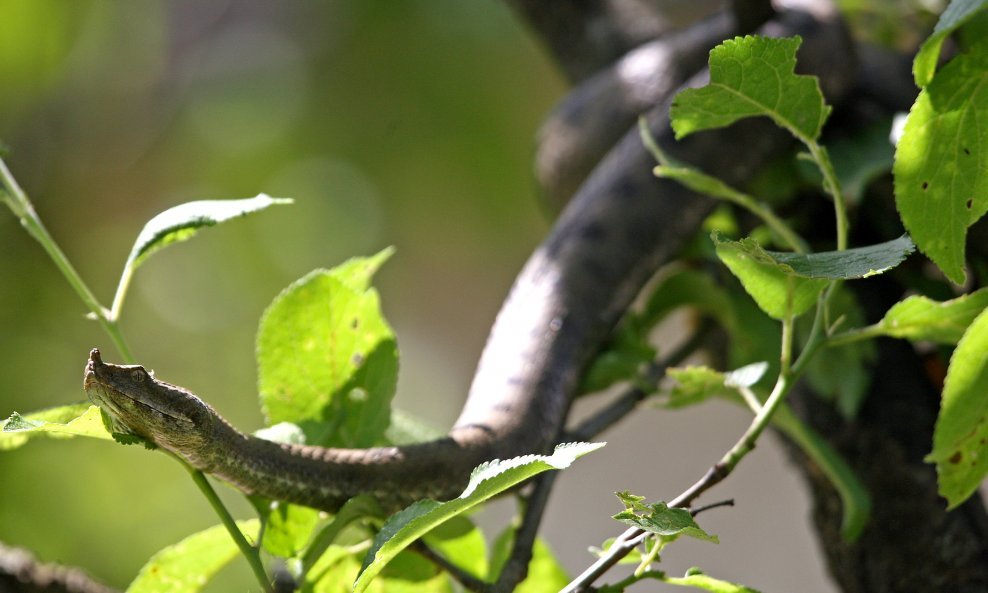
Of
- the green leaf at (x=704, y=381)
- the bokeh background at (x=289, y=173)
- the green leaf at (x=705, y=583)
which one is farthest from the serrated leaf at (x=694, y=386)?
the bokeh background at (x=289, y=173)

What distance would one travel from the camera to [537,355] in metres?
0.56

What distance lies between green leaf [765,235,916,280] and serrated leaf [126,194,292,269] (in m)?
0.17

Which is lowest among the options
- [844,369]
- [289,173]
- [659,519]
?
[844,369]

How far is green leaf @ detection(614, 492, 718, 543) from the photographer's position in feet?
0.96

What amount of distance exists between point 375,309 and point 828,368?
341 mm

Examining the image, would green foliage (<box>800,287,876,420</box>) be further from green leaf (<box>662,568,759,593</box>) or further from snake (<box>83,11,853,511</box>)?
green leaf (<box>662,568,759,593</box>)

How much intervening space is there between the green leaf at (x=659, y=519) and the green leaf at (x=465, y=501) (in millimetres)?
28

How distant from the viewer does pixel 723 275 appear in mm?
719

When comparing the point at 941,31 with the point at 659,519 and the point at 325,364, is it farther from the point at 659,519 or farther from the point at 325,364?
the point at 325,364

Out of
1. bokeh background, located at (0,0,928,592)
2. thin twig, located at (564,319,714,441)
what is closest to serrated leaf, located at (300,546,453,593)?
thin twig, located at (564,319,714,441)

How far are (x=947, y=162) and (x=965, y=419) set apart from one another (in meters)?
0.11

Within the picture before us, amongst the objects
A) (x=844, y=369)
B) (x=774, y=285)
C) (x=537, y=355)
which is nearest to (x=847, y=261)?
(x=774, y=285)

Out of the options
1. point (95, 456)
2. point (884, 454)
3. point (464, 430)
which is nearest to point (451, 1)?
point (95, 456)

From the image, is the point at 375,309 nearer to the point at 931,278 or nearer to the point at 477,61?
the point at 931,278
